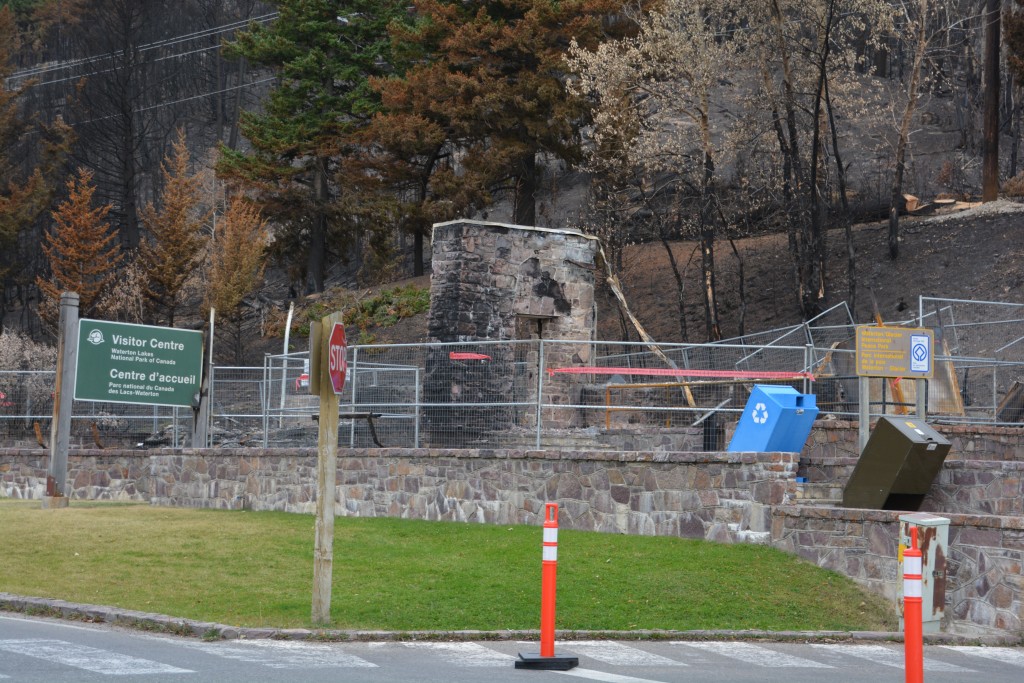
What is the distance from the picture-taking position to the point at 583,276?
27.1 m

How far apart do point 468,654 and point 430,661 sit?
535 millimetres

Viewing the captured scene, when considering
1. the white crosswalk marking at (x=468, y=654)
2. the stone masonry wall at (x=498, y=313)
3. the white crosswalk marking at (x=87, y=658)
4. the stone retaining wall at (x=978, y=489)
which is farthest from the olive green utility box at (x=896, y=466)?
the white crosswalk marking at (x=87, y=658)

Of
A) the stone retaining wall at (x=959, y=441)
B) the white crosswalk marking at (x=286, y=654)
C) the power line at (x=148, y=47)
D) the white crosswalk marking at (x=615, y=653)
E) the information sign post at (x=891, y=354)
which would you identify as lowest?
the white crosswalk marking at (x=286, y=654)

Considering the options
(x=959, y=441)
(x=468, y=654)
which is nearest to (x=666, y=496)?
(x=959, y=441)

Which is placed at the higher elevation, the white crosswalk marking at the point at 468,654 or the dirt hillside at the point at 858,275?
the dirt hillside at the point at 858,275

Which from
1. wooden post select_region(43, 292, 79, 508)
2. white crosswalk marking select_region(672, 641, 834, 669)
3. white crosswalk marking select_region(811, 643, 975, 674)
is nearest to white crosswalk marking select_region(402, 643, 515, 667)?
white crosswalk marking select_region(672, 641, 834, 669)

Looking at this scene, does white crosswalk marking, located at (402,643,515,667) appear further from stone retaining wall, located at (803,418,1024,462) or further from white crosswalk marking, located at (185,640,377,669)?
stone retaining wall, located at (803,418,1024,462)

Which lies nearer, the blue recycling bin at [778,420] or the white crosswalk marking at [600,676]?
→ the white crosswalk marking at [600,676]

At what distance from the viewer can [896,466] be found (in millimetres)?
15023

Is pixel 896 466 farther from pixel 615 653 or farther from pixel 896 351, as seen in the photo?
pixel 615 653

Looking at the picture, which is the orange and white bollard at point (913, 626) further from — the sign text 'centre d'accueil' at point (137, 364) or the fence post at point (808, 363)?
the sign text 'centre d'accueil' at point (137, 364)

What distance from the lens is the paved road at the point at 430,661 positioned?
8.84m

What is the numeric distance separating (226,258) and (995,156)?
89.3 feet

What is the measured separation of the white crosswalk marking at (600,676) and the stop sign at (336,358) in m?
3.45
